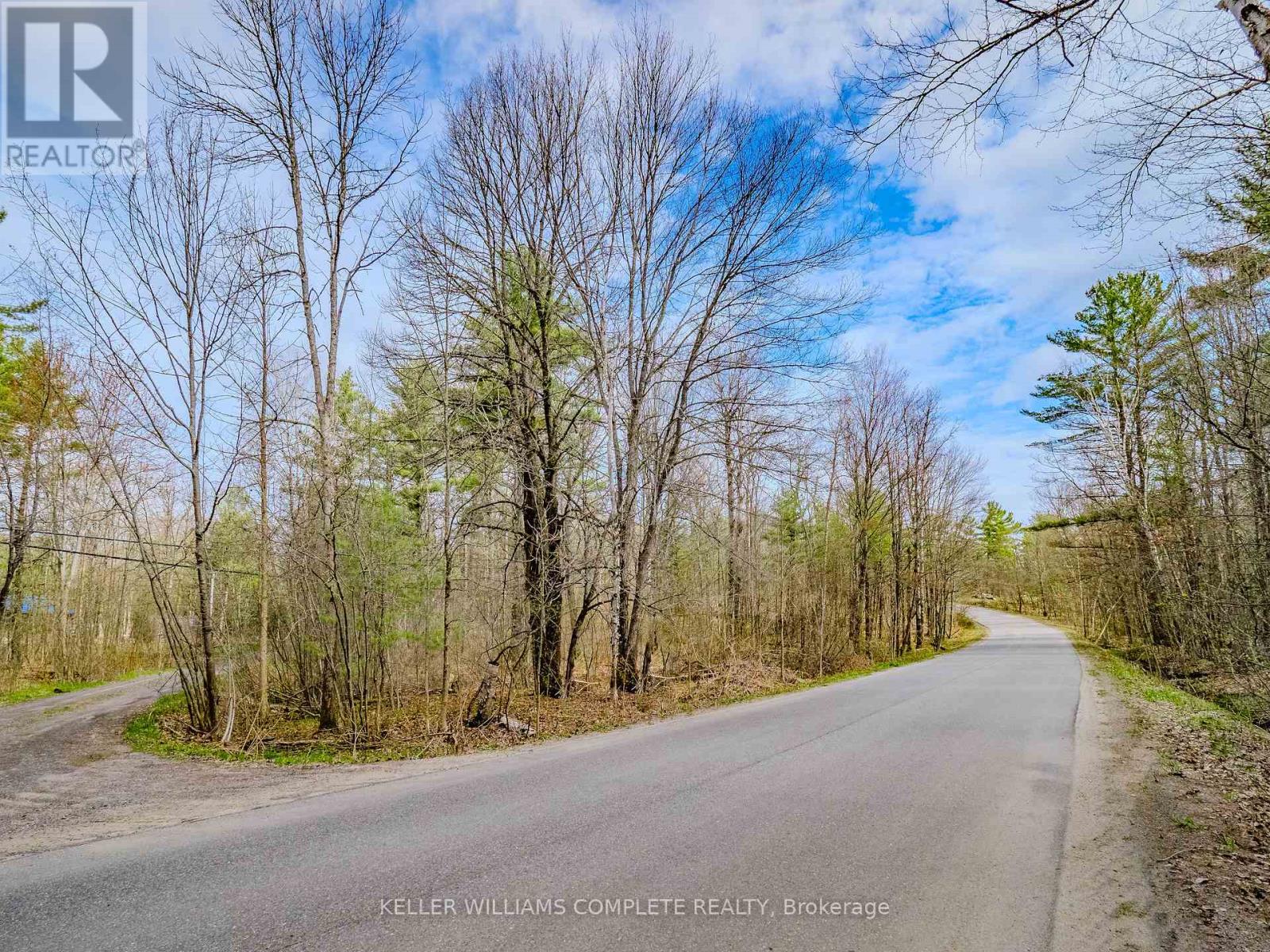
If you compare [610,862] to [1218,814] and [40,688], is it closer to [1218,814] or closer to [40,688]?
[1218,814]

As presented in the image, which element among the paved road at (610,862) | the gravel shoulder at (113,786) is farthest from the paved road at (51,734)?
the paved road at (610,862)

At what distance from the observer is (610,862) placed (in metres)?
3.77

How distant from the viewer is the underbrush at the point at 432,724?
7891 millimetres

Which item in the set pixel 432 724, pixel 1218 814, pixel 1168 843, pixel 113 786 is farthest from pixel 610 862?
pixel 113 786

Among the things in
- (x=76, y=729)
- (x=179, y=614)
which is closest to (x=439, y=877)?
(x=179, y=614)

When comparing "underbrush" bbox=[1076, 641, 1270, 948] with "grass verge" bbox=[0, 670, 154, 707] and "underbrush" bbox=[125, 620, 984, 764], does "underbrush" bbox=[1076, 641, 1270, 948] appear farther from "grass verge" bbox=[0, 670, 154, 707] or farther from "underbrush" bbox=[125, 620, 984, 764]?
"grass verge" bbox=[0, 670, 154, 707]

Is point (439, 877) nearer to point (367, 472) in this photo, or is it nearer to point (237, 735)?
point (237, 735)

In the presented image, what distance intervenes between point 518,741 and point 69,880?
16.1 feet

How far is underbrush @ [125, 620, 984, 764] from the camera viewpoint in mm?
7891

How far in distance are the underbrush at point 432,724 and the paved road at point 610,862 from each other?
1717 millimetres

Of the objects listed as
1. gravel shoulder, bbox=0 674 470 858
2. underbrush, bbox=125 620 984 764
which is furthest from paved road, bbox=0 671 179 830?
underbrush, bbox=125 620 984 764

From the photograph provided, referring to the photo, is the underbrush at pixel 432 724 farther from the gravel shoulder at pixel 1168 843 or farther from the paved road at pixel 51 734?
the gravel shoulder at pixel 1168 843

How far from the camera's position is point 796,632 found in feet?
57.2

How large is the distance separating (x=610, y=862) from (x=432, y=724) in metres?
5.72
